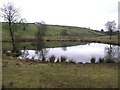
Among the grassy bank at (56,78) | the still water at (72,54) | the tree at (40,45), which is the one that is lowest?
the grassy bank at (56,78)

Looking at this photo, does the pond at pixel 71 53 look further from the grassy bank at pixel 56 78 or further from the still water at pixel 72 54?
the grassy bank at pixel 56 78

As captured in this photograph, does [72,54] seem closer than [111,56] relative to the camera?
No

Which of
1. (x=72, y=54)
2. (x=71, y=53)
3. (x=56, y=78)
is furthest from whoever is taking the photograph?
(x=71, y=53)

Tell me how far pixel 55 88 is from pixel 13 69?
6.61m

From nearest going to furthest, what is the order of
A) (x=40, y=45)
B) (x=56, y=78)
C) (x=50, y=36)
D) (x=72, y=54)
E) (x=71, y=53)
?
1. (x=56, y=78)
2. (x=72, y=54)
3. (x=71, y=53)
4. (x=40, y=45)
5. (x=50, y=36)

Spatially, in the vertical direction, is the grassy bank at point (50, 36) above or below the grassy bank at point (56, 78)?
above

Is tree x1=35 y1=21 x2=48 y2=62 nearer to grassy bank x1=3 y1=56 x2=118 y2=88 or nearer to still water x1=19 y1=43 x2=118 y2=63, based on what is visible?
still water x1=19 y1=43 x2=118 y2=63

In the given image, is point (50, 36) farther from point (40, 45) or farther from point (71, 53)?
point (71, 53)

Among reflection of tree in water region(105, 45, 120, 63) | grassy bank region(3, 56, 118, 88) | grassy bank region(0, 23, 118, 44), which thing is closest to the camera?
grassy bank region(3, 56, 118, 88)

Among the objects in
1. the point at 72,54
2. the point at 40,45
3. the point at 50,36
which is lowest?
the point at 72,54

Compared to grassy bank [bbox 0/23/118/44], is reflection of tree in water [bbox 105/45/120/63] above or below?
below

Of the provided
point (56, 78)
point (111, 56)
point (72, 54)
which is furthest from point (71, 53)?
point (56, 78)

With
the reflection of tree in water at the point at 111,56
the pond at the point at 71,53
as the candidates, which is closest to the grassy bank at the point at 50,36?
the pond at the point at 71,53

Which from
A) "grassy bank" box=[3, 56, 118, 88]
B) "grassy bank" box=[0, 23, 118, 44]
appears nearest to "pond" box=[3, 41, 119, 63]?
"grassy bank" box=[3, 56, 118, 88]
